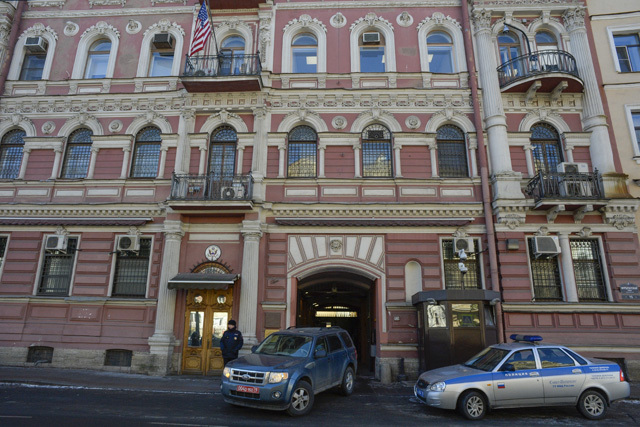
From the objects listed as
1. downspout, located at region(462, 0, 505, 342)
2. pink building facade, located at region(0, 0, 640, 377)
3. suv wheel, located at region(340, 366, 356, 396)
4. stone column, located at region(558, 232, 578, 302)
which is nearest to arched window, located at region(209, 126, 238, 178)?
pink building facade, located at region(0, 0, 640, 377)

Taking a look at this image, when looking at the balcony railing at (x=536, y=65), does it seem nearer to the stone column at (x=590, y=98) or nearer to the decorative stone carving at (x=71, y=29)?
the stone column at (x=590, y=98)

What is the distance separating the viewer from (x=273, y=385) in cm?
777

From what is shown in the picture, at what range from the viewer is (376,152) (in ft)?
49.9

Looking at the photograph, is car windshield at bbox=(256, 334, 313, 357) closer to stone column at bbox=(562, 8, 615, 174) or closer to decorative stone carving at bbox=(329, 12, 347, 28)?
stone column at bbox=(562, 8, 615, 174)

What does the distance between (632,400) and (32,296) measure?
63.5 ft

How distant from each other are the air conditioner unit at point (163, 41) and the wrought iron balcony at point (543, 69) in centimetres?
1381

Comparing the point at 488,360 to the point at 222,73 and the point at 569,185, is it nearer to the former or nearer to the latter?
the point at 569,185

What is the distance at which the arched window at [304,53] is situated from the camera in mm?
16375

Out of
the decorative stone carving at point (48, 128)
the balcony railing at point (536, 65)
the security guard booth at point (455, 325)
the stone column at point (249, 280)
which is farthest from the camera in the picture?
the decorative stone carving at point (48, 128)

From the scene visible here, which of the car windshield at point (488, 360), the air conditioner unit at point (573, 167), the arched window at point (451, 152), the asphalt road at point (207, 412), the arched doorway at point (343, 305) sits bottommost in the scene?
the asphalt road at point (207, 412)

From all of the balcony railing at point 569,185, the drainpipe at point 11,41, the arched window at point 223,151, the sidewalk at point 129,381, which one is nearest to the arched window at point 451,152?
the balcony railing at point 569,185

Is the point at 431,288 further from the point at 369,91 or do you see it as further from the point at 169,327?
the point at 169,327

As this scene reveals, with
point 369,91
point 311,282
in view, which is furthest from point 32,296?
point 369,91

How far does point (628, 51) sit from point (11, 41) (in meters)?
26.4
